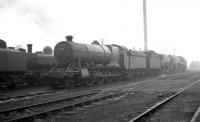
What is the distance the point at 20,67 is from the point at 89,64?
4747 millimetres

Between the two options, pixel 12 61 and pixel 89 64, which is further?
pixel 89 64

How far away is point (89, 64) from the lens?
1798 cm

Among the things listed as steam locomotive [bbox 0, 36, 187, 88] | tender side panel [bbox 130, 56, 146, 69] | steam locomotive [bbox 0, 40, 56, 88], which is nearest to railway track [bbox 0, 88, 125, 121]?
steam locomotive [bbox 0, 36, 187, 88]

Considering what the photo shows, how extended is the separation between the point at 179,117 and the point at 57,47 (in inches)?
472

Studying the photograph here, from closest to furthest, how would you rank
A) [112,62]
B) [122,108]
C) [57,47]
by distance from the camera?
[122,108], [57,47], [112,62]

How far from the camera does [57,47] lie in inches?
694

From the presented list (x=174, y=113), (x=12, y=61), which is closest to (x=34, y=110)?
(x=174, y=113)

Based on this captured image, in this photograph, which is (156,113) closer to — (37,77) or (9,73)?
(9,73)

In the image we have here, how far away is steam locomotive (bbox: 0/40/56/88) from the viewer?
15.5 m

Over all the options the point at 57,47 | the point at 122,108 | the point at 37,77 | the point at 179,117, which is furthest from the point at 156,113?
the point at 37,77

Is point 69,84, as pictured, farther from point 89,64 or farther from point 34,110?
point 34,110

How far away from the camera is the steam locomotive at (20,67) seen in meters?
15.5

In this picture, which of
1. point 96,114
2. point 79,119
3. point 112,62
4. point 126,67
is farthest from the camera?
point 126,67

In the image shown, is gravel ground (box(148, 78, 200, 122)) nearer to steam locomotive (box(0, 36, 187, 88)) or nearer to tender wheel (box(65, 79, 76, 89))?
steam locomotive (box(0, 36, 187, 88))
